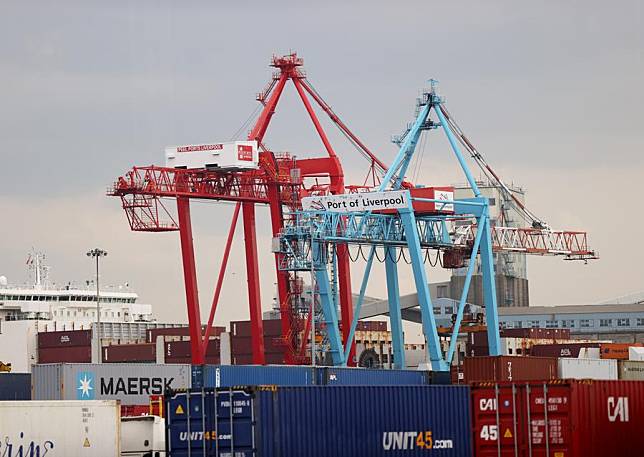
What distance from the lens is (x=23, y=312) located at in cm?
10862

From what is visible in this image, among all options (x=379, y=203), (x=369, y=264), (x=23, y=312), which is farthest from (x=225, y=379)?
(x=23, y=312)

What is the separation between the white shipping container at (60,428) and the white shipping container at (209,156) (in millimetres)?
38309

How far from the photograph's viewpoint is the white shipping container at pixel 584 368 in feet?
180

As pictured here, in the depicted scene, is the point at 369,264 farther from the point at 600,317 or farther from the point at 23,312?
the point at 600,317

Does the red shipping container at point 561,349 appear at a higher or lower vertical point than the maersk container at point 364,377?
higher

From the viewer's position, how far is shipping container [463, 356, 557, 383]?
53750mm

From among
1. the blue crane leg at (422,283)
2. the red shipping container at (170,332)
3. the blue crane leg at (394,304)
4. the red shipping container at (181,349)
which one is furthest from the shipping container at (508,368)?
the red shipping container at (170,332)

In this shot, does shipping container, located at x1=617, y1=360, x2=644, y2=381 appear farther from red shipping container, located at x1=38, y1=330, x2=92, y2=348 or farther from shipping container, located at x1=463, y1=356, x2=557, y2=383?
red shipping container, located at x1=38, y1=330, x2=92, y2=348

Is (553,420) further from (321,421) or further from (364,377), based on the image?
(364,377)

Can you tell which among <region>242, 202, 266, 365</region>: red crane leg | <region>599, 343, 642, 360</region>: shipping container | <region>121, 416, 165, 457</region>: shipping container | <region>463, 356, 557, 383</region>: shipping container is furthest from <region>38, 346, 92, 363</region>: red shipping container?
<region>121, 416, 165, 457</region>: shipping container

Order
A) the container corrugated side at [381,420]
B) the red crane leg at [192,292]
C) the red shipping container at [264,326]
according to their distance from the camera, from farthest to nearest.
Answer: the red shipping container at [264,326]
the red crane leg at [192,292]
the container corrugated side at [381,420]

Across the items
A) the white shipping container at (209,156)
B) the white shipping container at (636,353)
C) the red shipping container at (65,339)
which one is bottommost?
the white shipping container at (636,353)

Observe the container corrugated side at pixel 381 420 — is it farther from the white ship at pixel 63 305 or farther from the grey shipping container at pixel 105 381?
the white ship at pixel 63 305

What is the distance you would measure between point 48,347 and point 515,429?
71585 mm
